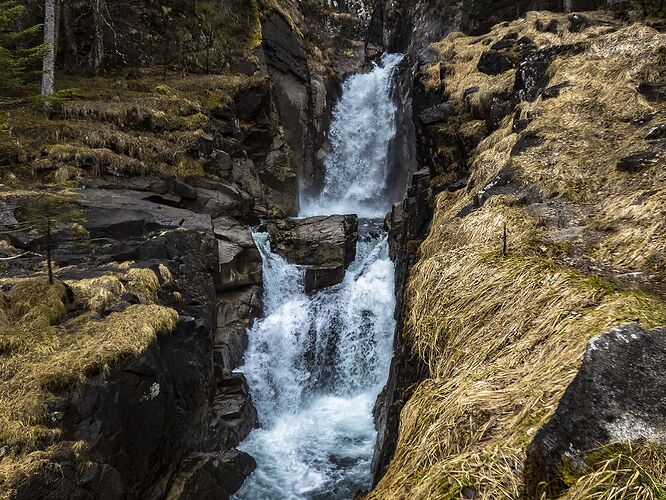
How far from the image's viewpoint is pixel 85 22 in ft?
72.2

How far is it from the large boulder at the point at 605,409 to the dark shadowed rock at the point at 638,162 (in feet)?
14.9

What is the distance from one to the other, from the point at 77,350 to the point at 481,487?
579cm

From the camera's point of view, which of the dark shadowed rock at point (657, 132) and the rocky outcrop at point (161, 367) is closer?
the rocky outcrop at point (161, 367)

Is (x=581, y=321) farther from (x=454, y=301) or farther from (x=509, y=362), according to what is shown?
(x=454, y=301)

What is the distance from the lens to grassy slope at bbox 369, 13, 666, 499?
2.45 metres

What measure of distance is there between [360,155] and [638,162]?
21.5 m

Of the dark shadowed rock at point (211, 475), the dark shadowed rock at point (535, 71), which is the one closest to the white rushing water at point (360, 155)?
the dark shadowed rock at point (535, 71)

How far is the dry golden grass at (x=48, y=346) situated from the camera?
4.71 meters

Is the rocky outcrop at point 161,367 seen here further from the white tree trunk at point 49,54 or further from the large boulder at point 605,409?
the white tree trunk at point 49,54

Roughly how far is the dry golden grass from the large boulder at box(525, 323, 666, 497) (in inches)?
203

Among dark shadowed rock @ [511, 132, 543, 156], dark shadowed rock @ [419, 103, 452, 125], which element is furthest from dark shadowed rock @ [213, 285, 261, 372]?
dark shadowed rock @ [511, 132, 543, 156]

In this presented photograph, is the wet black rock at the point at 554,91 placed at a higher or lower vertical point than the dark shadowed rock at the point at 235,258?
higher

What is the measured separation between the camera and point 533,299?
3.71 meters

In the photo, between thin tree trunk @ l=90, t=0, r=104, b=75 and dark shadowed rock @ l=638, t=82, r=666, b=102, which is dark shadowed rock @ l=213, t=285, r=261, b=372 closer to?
dark shadowed rock @ l=638, t=82, r=666, b=102
